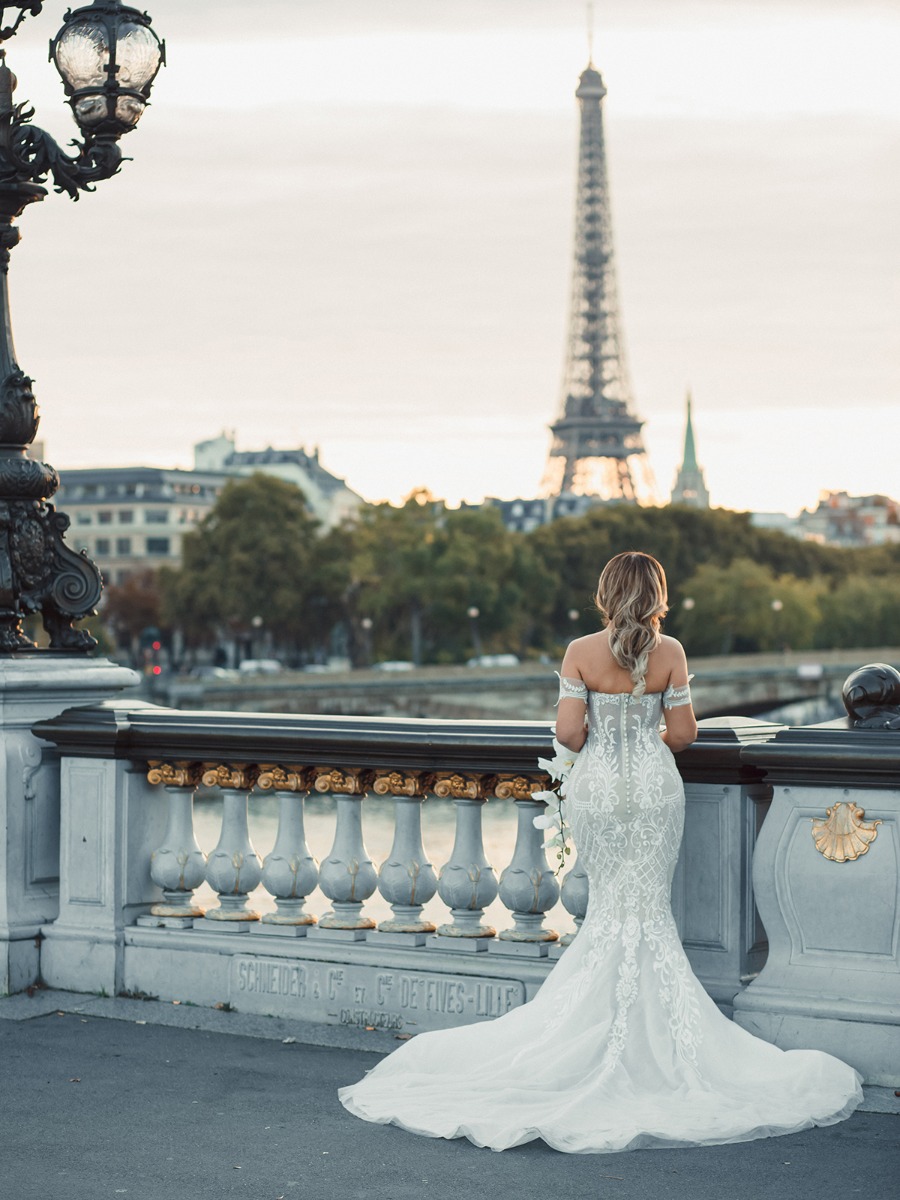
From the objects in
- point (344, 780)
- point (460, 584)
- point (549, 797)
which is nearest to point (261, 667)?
point (460, 584)

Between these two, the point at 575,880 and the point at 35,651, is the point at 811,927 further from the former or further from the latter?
the point at 35,651

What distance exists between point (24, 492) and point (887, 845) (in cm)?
382

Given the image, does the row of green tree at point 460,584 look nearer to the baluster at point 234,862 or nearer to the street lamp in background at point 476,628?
the street lamp in background at point 476,628

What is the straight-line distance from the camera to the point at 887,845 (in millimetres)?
5832

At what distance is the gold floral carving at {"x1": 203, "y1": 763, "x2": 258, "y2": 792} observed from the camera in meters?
A: 7.23

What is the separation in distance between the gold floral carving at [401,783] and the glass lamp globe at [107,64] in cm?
291

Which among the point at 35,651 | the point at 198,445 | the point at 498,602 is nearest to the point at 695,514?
the point at 498,602

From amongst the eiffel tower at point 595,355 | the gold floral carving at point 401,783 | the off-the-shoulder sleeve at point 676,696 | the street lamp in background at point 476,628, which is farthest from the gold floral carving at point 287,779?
the eiffel tower at point 595,355

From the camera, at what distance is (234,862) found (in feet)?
23.9

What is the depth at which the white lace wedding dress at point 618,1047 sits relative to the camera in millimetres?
5367

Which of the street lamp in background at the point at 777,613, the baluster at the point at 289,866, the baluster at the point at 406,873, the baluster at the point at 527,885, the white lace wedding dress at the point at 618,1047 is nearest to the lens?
the white lace wedding dress at the point at 618,1047

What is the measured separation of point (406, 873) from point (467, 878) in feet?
0.93

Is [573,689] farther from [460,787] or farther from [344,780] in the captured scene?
[344,780]

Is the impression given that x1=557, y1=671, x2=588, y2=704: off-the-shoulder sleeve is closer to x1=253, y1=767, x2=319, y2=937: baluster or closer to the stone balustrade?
the stone balustrade
